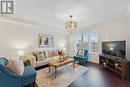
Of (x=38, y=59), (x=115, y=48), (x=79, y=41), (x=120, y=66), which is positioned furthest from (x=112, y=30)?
(x=38, y=59)

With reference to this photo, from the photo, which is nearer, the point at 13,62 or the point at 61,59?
the point at 13,62

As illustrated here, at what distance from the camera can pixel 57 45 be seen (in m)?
7.70

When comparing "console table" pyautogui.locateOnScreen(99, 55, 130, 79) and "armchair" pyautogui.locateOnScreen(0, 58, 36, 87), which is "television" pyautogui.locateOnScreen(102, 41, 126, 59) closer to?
"console table" pyautogui.locateOnScreen(99, 55, 130, 79)

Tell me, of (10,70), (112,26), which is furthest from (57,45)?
(10,70)

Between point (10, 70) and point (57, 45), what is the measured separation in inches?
203

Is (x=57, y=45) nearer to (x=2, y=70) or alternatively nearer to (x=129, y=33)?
(x=129, y=33)

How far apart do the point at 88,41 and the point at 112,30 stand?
2088mm

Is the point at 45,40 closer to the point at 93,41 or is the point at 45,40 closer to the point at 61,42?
the point at 61,42

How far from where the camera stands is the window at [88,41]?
22.1 feet

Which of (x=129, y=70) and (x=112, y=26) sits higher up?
(x=112, y=26)

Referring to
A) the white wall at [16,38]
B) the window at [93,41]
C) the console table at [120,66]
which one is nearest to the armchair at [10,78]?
the white wall at [16,38]

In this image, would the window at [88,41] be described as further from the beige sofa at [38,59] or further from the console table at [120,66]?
the beige sofa at [38,59]

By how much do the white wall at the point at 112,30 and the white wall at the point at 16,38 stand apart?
361 cm

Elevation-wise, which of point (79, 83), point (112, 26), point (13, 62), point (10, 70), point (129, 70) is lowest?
point (79, 83)
